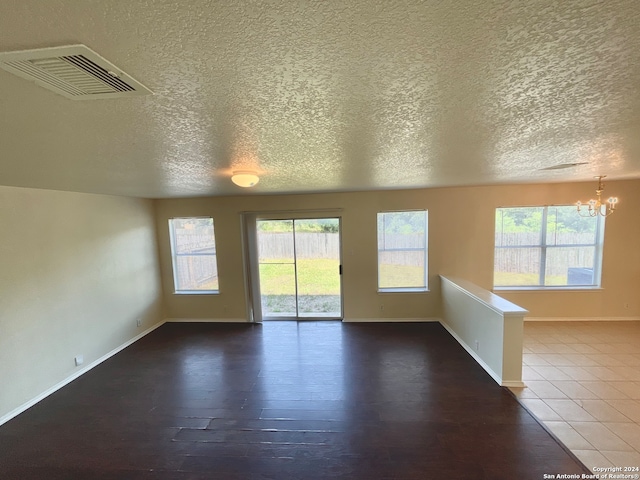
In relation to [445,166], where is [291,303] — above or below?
below

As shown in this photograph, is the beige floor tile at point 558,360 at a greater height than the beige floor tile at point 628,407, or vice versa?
the beige floor tile at point 558,360

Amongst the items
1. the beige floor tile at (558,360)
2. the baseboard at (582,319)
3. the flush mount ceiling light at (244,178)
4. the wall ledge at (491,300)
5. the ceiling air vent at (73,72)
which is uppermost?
the ceiling air vent at (73,72)

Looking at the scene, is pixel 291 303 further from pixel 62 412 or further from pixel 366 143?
pixel 366 143

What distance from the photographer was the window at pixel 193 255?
16.9ft

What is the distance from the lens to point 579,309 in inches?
184

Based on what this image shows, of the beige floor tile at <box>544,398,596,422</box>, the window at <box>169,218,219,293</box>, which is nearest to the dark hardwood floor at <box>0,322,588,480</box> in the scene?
the beige floor tile at <box>544,398,596,422</box>

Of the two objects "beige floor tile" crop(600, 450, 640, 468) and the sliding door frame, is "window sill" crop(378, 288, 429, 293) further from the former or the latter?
"beige floor tile" crop(600, 450, 640, 468)

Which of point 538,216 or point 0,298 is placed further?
point 538,216

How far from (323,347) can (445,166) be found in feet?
9.73

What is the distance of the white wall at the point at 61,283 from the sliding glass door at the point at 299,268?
2129 mm

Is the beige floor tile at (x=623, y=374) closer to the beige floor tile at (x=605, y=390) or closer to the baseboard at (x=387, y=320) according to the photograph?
the beige floor tile at (x=605, y=390)

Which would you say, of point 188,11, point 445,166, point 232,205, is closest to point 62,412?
point 232,205

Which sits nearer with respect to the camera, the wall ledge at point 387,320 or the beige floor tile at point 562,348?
the beige floor tile at point 562,348

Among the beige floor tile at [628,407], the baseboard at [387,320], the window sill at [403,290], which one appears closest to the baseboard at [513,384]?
the beige floor tile at [628,407]
